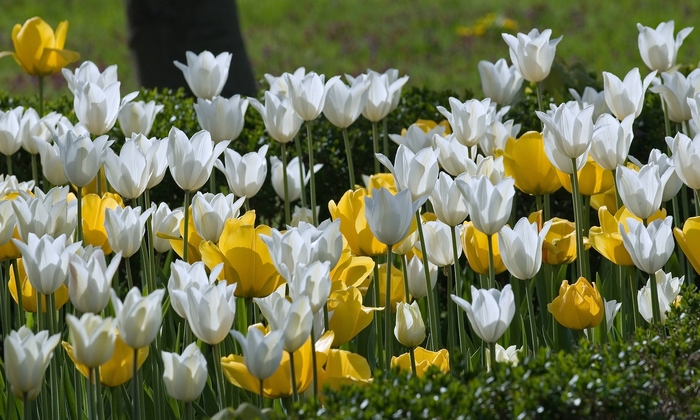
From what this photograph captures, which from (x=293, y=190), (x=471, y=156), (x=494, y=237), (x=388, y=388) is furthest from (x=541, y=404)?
(x=293, y=190)

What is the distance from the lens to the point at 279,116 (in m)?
2.91

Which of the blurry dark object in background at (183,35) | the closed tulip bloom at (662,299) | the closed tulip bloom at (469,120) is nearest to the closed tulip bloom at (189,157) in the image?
the closed tulip bloom at (469,120)

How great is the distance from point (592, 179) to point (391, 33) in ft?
30.7

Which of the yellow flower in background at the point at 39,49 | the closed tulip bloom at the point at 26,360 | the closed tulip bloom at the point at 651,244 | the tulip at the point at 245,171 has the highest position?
the yellow flower in background at the point at 39,49

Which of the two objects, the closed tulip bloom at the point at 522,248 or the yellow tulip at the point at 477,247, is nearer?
the closed tulip bloom at the point at 522,248

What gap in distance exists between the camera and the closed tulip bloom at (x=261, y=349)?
1.68 metres

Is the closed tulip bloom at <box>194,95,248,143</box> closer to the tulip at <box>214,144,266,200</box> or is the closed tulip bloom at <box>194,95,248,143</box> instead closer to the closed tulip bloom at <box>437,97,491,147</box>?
the tulip at <box>214,144,266,200</box>

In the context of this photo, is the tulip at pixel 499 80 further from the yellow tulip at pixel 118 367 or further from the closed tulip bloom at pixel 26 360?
the closed tulip bloom at pixel 26 360

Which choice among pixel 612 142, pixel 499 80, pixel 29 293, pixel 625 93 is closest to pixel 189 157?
pixel 29 293

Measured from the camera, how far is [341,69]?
34.6 ft

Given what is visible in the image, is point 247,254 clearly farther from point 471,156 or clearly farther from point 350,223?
point 471,156

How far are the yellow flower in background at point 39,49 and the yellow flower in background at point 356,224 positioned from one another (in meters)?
1.89

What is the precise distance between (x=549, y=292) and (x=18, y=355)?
1540 millimetres

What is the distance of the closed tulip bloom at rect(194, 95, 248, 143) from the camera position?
2914mm
